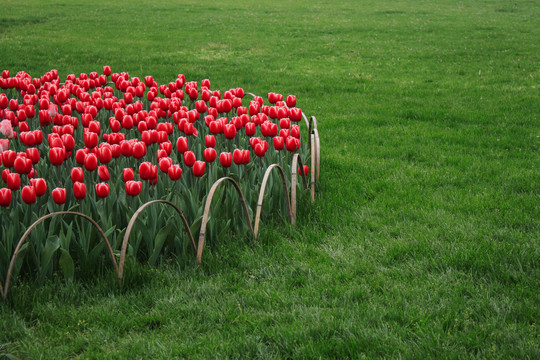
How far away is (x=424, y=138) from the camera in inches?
289

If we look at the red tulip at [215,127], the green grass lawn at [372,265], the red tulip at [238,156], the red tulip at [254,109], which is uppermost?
the red tulip at [254,109]

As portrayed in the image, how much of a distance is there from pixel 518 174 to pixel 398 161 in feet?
4.33

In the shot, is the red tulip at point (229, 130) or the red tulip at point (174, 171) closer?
the red tulip at point (174, 171)

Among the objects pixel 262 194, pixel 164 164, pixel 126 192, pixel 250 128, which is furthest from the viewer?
pixel 250 128

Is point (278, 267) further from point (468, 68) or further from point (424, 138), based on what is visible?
point (468, 68)

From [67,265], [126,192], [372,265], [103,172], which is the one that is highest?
[103,172]

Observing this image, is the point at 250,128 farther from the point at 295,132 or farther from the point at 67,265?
the point at 67,265

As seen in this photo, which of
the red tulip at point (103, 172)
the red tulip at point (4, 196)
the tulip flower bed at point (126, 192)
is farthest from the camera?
the red tulip at point (103, 172)

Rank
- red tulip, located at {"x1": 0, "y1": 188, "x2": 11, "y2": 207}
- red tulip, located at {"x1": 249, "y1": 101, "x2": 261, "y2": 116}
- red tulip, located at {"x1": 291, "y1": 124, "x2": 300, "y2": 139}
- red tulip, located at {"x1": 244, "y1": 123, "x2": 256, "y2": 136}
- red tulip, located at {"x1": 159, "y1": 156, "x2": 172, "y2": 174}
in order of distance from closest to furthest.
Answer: red tulip, located at {"x1": 0, "y1": 188, "x2": 11, "y2": 207} → red tulip, located at {"x1": 159, "y1": 156, "x2": 172, "y2": 174} → red tulip, located at {"x1": 244, "y1": 123, "x2": 256, "y2": 136} → red tulip, located at {"x1": 291, "y1": 124, "x2": 300, "y2": 139} → red tulip, located at {"x1": 249, "y1": 101, "x2": 261, "y2": 116}

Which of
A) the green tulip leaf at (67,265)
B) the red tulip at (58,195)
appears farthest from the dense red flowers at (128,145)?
the green tulip leaf at (67,265)

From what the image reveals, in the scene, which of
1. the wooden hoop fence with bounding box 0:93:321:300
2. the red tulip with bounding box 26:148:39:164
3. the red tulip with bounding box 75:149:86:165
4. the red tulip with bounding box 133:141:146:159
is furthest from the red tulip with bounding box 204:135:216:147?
the red tulip with bounding box 26:148:39:164

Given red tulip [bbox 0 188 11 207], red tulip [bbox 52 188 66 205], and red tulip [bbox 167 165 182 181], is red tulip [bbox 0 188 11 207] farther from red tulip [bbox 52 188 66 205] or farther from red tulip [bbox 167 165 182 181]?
red tulip [bbox 167 165 182 181]

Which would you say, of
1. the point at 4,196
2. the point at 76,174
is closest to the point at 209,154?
the point at 76,174

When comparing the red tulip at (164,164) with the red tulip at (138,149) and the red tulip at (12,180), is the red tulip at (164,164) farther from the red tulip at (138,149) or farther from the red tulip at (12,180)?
the red tulip at (12,180)
